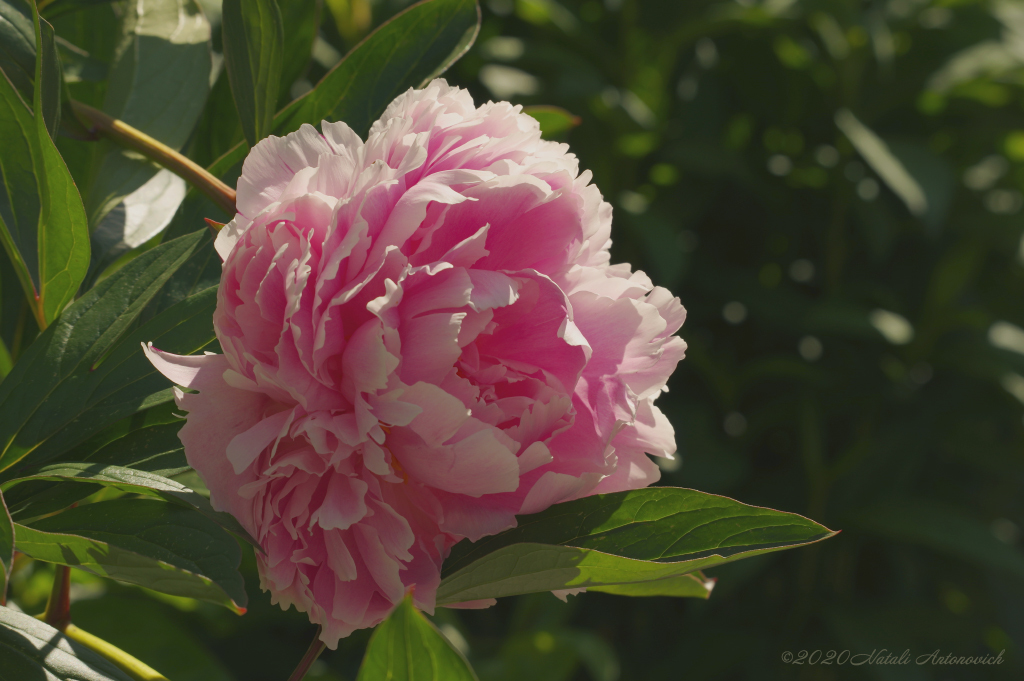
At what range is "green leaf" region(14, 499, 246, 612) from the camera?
0.23 metres

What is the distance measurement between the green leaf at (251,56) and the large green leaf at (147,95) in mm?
72

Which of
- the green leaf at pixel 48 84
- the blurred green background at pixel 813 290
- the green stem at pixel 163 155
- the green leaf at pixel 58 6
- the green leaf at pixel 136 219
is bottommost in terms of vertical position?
the blurred green background at pixel 813 290

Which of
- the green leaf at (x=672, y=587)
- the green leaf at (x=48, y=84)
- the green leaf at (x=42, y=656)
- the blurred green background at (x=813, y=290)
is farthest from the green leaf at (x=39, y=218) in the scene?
the blurred green background at (x=813, y=290)

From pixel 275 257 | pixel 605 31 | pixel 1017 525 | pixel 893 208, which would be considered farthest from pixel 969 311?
pixel 275 257

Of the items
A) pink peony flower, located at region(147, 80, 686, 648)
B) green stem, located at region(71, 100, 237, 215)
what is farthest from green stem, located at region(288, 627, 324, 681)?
green stem, located at region(71, 100, 237, 215)

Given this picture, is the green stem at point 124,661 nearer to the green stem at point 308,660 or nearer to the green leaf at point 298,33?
the green stem at point 308,660

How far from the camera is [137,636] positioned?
31.4 inches

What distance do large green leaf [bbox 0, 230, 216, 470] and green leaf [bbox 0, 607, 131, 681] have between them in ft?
0.18

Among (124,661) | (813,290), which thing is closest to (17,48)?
(124,661)

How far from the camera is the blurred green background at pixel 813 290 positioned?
3.57 ft

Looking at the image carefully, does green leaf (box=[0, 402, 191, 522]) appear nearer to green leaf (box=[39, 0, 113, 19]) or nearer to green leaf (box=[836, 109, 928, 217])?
green leaf (box=[39, 0, 113, 19])

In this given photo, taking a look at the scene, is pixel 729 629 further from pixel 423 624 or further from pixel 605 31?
pixel 423 624

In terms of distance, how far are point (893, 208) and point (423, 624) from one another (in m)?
1.21

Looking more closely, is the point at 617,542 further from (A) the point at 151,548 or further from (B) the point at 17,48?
(B) the point at 17,48
